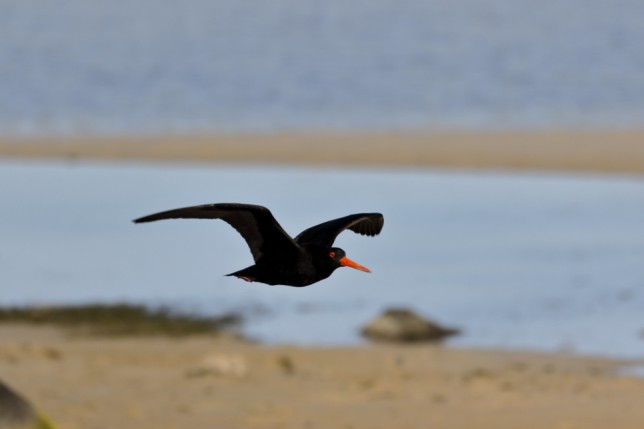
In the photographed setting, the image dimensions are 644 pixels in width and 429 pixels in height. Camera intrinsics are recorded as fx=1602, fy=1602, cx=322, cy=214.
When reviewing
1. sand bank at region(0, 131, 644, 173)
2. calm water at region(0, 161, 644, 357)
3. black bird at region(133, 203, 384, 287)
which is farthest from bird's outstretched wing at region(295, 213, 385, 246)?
sand bank at region(0, 131, 644, 173)

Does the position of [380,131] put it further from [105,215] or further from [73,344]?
[73,344]

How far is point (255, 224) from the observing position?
5.97 meters

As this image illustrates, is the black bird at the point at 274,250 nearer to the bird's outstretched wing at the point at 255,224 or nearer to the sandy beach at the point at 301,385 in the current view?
the bird's outstretched wing at the point at 255,224

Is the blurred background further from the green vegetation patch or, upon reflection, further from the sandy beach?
the sandy beach

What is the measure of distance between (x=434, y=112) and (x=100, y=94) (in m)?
9.09

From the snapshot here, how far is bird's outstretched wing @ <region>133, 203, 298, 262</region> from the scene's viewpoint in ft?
18.4

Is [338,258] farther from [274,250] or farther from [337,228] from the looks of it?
[337,228]

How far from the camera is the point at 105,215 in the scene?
2362cm

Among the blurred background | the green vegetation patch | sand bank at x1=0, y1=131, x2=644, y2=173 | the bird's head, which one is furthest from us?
sand bank at x1=0, y1=131, x2=644, y2=173

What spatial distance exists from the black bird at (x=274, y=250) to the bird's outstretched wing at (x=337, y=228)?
0.01 meters

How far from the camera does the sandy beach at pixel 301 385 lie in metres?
14.0

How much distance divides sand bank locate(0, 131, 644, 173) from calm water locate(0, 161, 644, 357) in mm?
4328

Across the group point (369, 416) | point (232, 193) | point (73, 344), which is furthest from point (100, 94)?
point (369, 416)

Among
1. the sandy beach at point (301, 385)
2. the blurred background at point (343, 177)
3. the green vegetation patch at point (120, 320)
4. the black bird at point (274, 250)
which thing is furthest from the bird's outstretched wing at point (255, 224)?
the green vegetation patch at point (120, 320)
